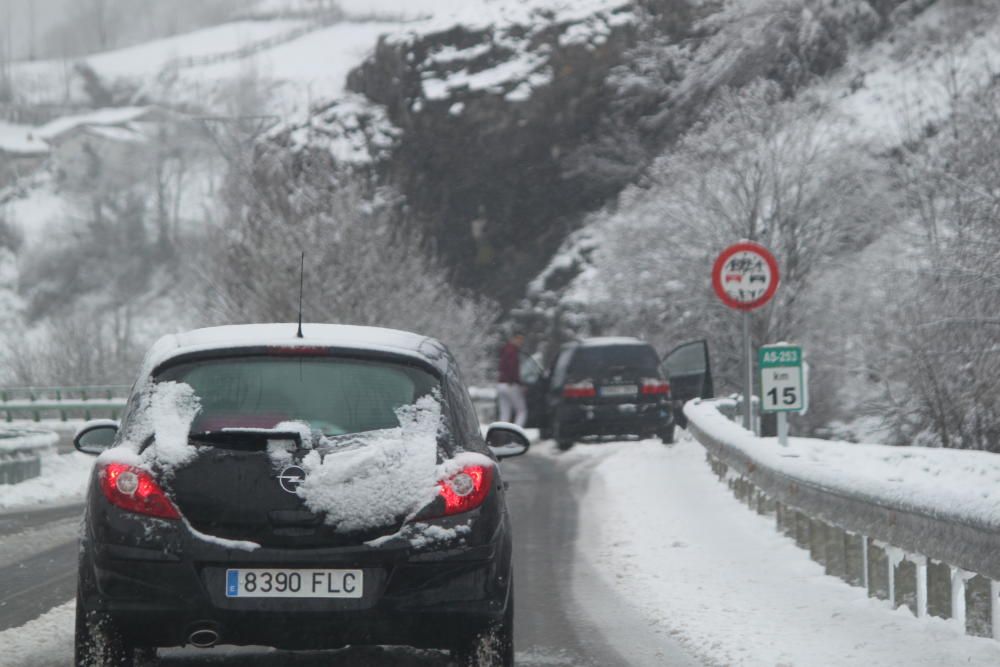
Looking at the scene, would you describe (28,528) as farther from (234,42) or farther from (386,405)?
(234,42)

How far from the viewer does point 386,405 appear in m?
5.98

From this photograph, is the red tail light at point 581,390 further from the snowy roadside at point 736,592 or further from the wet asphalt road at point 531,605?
the wet asphalt road at point 531,605

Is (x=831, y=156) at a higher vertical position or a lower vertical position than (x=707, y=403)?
higher

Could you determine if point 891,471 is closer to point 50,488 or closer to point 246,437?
point 50,488

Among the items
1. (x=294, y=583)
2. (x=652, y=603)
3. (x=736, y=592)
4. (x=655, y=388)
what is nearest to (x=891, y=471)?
(x=655, y=388)

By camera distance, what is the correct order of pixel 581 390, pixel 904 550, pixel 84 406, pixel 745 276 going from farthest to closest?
pixel 84 406 → pixel 581 390 → pixel 745 276 → pixel 904 550

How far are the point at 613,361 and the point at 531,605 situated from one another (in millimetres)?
15469

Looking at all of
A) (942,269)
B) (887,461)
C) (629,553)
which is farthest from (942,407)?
(629,553)

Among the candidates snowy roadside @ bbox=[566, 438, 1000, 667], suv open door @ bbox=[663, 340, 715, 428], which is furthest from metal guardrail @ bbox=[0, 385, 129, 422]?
snowy roadside @ bbox=[566, 438, 1000, 667]

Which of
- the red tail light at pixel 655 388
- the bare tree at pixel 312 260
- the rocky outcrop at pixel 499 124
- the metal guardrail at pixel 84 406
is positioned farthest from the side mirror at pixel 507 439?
the rocky outcrop at pixel 499 124

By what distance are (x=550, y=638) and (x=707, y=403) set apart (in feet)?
43.9

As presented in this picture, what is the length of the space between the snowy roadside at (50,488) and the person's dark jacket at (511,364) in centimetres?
768

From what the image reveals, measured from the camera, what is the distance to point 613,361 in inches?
957

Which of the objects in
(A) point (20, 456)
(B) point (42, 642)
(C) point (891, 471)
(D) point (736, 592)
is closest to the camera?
(B) point (42, 642)
